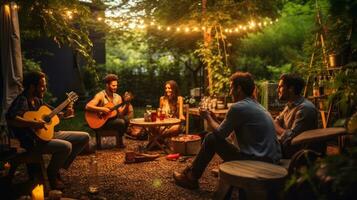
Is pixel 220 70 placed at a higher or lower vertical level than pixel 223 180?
higher

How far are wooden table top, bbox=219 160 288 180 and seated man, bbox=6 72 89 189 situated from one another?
247 cm

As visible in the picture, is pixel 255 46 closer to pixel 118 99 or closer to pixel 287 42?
pixel 287 42

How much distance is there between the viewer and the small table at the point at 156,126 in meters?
7.29

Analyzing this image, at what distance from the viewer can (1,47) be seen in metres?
6.29

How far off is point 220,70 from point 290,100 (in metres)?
4.82

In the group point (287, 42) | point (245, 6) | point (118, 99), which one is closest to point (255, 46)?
point (287, 42)

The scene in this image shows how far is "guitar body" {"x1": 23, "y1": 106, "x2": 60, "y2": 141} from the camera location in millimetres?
4969

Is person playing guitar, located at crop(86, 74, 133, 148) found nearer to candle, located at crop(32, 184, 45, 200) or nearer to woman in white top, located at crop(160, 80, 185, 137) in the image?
woman in white top, located at crop(160, 80, 185, 137)

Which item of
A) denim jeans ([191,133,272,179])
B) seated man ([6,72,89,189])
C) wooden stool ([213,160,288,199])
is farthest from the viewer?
seated man ([6,72,89,189])

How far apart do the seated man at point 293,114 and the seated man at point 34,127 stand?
2950 millimetres

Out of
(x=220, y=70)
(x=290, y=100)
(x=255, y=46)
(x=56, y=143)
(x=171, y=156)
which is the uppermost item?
(x=255, y=46)

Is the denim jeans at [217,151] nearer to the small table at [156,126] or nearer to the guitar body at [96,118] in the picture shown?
the small table at [156,126]

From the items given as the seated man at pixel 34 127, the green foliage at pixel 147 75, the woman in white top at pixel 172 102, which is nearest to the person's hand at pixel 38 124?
the seated man at pixel 34 127

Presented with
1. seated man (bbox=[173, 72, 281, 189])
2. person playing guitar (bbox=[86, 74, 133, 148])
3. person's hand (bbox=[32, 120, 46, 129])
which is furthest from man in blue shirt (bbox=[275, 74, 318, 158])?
person playing guitar (bbox=[86, 74, 133, 148])
